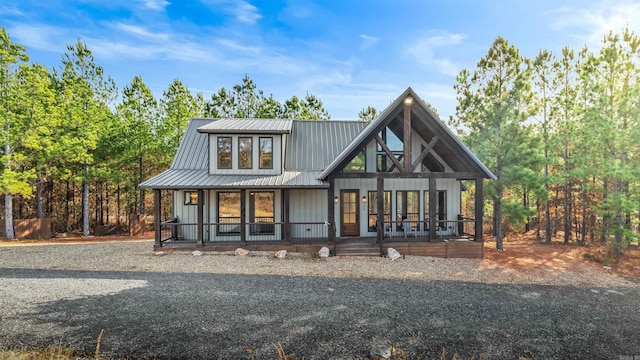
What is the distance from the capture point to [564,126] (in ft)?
57.7

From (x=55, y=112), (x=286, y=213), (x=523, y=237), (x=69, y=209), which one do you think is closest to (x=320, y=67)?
(x=286, y=213)

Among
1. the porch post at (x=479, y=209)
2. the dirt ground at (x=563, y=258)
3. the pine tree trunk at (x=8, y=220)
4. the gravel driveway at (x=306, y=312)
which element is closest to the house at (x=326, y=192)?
the porch post at (x=479, y=209)

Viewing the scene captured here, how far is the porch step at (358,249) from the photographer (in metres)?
12.1

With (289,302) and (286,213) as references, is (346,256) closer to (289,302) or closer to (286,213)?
(286,213)

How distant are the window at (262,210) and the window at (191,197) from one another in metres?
2.71

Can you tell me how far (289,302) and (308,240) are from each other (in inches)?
245

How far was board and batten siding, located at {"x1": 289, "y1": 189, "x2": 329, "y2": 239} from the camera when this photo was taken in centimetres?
1376

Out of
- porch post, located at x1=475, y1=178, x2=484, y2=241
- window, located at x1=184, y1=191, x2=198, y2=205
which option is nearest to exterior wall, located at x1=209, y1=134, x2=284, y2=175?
window, located at x1=184, y1=191, x2=198, y2=205

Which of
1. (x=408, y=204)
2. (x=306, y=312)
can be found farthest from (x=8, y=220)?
(x=408, y=204)

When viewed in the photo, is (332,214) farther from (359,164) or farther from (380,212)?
(359,164)

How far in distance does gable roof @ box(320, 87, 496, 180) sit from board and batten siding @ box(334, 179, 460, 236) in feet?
5.34

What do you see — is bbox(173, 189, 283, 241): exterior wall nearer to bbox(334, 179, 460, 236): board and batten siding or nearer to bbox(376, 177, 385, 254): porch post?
bbox(334, 179, 460, 236): board and batten siding

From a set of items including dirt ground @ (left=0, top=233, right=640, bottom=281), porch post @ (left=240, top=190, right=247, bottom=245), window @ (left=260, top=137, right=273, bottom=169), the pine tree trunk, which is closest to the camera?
dirt ground @ (left=0, top=233, right=640, bottom=281)

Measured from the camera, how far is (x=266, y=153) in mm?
13836
